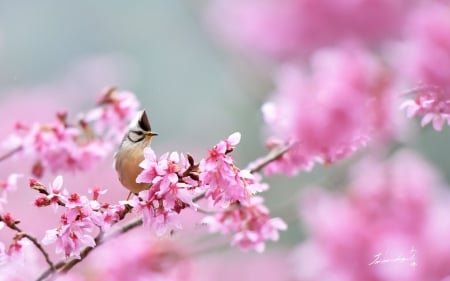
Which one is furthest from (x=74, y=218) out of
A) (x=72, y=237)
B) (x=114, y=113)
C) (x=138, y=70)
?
(x=138, y=70)

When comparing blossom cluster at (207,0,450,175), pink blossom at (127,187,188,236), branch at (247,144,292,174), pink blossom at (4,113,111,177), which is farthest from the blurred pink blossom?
blossom cluster at (207,0,450,175)

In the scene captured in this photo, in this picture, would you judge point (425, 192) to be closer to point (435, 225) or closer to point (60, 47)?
point (435, 225)

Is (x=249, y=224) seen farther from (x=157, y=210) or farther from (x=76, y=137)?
(x=76, y=137)

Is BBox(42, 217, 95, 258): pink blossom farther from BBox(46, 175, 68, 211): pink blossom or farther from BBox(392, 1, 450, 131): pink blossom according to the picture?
BBox(392, 1, 450, 131): pink blossom

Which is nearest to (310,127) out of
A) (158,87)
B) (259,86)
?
(259,86)

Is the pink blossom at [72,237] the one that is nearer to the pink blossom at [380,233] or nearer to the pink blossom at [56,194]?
the pink blossom at [56,194]

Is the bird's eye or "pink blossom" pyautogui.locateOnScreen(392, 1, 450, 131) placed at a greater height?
the bird's eye

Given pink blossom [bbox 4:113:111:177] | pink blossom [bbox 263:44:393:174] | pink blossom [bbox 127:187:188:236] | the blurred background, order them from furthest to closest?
the blurred background < pink blossom [bbox 4:113:111:177] < pink blossom [bbox 127:187:188:236] < pink blossom [bbox 263:44:393:174]

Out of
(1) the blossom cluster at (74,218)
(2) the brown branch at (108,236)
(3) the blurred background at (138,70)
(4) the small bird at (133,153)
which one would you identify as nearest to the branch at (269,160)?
(2) the brown branch at (108,236)
